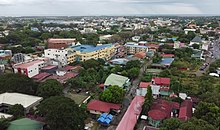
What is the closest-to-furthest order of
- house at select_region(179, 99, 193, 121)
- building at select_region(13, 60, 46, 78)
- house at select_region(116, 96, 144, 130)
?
house at select_region(116, 96, 144, 130)
house at select_region(179, 99, 193, 121)
building at select_region(13, 60, 46, 78)

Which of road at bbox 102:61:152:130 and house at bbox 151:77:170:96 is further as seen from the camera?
house at bbox 151:77:170:96

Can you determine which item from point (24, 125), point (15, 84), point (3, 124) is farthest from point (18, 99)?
point (24, 125)

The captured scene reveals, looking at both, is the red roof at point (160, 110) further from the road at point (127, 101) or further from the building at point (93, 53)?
the building at point (93, 53)

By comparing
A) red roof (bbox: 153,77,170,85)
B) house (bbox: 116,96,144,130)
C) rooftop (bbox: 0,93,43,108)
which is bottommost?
house (bbox: 116,96,144,130)

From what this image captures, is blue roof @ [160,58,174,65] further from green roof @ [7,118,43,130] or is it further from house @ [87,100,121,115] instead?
green roof @ [7,118,43,130]

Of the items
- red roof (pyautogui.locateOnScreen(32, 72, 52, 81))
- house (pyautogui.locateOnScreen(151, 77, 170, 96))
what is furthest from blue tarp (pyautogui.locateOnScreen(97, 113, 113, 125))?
red roof (pyautogui.locateOnScreen(32, 72, 52, 81))

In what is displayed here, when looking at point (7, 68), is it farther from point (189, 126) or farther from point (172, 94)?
point (189, 126)

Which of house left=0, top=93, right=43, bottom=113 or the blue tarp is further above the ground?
house left=0, top=93, right=43, bottom=113
